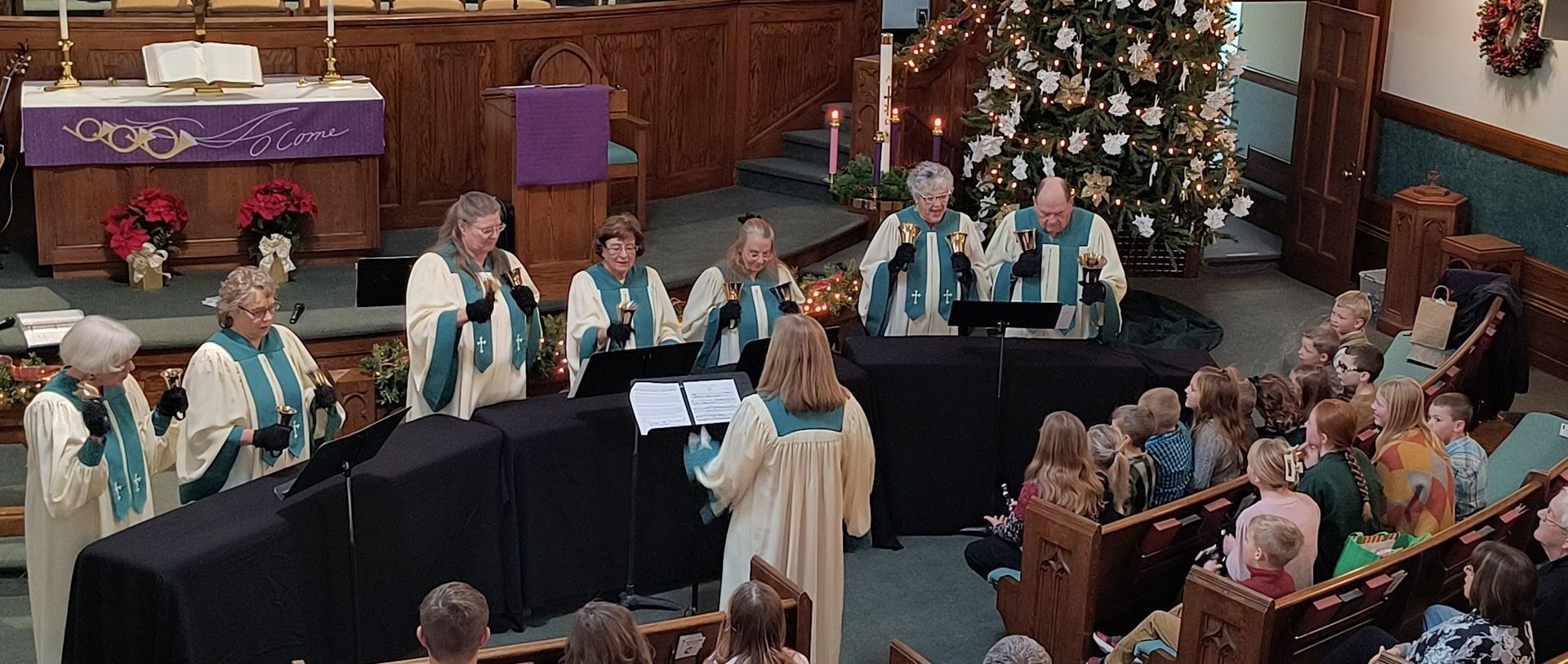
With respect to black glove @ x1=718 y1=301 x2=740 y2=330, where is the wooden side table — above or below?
below

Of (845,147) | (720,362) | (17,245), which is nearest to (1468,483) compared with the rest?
(720,362)

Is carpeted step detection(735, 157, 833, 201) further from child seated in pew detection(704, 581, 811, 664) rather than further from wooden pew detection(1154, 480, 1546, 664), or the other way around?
child seated in pew detection(704, 581, 811, 664)

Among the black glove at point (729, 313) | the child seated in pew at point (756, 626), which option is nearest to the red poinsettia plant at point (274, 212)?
the black glove at point (729, 313)

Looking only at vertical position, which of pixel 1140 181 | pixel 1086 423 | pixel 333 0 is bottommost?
pixel 1086 423

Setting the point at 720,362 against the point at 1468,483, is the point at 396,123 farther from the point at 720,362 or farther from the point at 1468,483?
the point at 1468,483

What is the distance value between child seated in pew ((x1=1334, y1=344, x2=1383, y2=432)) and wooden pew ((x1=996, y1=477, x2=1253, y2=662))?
1.04 m

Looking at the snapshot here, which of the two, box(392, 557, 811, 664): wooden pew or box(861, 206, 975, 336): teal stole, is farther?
box(861, 206, 975, 336): teal stole

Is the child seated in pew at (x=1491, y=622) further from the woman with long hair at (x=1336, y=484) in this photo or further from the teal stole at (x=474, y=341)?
the teal stole at (x=474, y=341)

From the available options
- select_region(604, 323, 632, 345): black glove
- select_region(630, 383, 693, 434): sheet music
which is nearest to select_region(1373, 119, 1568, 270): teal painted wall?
select_region(604, 323, 632, 345): black glove

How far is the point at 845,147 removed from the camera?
12352 millimetres

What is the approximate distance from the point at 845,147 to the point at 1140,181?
2.58 metres

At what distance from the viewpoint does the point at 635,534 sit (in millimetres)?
7289

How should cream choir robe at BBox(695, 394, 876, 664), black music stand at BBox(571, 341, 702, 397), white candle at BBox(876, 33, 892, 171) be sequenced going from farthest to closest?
white candle at BBox(876, 33, 892, 171) < black music stand at BBox(571, 341, 702, 397) < cream choir robe at BBox(695, 394, 876, 664)

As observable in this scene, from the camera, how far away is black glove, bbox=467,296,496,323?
22.4 feet
